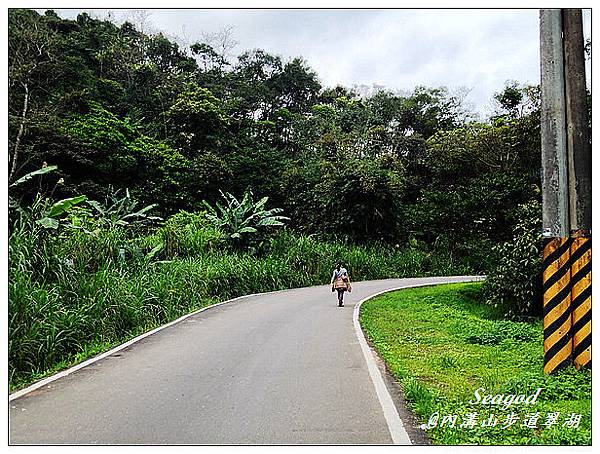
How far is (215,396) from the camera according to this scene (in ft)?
23.4

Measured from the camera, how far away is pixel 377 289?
2302 centimetres

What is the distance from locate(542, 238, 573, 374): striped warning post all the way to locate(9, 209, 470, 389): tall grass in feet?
20.9

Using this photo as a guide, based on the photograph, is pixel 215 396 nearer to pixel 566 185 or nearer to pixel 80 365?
pixel 80 365

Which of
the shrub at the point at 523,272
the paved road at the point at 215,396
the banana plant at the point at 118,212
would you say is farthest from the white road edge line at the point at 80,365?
the shrub at the point at 523,272

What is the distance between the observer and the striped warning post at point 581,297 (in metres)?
7.60

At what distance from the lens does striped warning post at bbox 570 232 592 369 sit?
299 inches

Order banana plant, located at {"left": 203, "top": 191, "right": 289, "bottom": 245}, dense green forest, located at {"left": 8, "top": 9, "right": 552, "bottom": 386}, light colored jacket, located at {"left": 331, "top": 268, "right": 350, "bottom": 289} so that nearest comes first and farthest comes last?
dense green forest, located at {"left": 8, "top": 9, "right": 552, "bottom": 386}, light colored jacket, located at {"left": 331, "top": 268, "right": 350, "bottom": 289}, banana plant, located at {"left": 203, "top": 191, "right": 289, "bottom": 245}

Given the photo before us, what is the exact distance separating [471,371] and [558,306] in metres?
1.61

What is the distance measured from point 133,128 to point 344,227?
488 inches

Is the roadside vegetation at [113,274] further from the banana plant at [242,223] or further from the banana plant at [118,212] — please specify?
the banana plant at [118,212]

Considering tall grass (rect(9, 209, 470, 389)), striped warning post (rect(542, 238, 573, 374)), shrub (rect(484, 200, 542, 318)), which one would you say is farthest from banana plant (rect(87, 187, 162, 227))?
striped warning post (rect(542, 238, 573, 374))

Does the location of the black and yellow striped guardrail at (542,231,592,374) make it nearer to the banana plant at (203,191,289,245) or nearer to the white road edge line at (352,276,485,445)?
the white road edge line at (352,276,485,445)

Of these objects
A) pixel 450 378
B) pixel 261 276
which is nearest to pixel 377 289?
pixel 261 276

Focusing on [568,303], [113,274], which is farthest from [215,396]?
[113,274]
